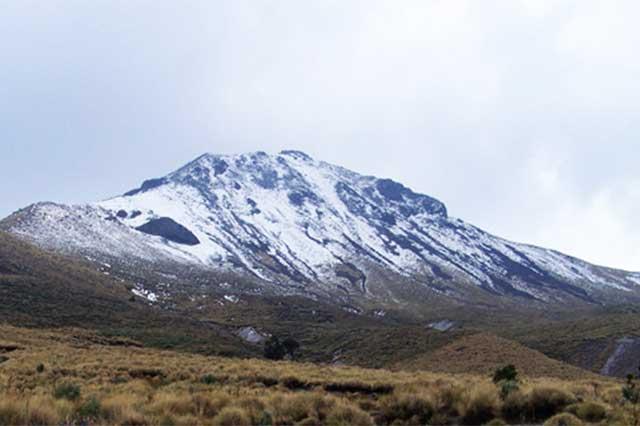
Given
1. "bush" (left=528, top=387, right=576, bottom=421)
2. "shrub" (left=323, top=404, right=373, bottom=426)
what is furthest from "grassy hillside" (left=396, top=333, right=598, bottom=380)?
"shrub" (left=323, top=404, right=373, bottom=426)

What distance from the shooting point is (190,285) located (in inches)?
5482

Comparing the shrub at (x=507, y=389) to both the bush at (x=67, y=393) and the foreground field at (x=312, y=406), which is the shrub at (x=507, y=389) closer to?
the foreground field at (x=312, y=406)

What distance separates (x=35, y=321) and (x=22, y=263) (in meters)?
34.1

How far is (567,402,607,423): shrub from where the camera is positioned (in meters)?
13.4

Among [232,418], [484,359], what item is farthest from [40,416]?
[484,359]

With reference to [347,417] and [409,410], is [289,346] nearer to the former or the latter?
[409,410]

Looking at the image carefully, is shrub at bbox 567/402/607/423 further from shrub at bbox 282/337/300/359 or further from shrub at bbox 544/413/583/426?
shrub at bbox 282/337/300/359

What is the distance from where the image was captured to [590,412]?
44.9ft

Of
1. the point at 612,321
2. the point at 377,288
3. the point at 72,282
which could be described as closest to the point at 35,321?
the point at 72,282

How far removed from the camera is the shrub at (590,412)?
44.1 feet

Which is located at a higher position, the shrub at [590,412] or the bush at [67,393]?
the shrub at [590,412]

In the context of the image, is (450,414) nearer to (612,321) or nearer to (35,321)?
(35,321)

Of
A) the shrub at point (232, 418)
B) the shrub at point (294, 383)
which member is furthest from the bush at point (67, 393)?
the shrub at point (294, 383)

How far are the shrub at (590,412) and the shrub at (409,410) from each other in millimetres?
3068
